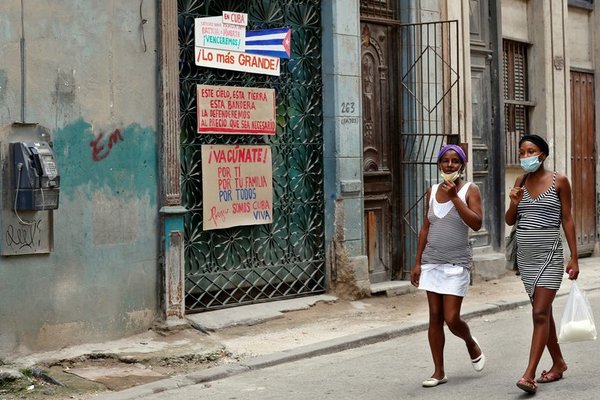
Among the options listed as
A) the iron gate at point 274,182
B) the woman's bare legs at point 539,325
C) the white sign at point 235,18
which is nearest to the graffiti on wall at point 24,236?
the iron gate at point 274,182

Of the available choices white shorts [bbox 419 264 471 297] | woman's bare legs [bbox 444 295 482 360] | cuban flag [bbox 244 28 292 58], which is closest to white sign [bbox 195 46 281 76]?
cuban flag [bbox 244 28 292 58]

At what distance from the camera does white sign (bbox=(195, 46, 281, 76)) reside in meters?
10.1

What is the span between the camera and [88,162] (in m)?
8.94

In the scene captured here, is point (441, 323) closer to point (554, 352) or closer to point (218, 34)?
point (554, 352)

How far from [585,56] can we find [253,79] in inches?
316

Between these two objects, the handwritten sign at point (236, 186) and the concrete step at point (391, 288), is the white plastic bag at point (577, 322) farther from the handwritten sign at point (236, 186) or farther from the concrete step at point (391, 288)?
the concrete step at point (391, 288)

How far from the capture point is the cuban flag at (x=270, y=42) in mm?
10609

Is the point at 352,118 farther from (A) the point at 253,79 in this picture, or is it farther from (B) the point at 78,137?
(B) the point at 78,137

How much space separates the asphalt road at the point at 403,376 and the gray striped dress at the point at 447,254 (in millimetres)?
725

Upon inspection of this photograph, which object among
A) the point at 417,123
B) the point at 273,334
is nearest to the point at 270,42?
the point at 417,123

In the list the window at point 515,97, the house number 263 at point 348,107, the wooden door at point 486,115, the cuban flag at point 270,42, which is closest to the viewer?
the cuban flag at point 270,42

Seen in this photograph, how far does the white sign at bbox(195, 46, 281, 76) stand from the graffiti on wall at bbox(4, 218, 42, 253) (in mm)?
2454

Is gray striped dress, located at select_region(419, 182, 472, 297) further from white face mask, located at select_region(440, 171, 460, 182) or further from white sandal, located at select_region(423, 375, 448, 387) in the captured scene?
white sandal, located at select_region(423, 375, 448, 387)

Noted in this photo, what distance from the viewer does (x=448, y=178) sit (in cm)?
728
